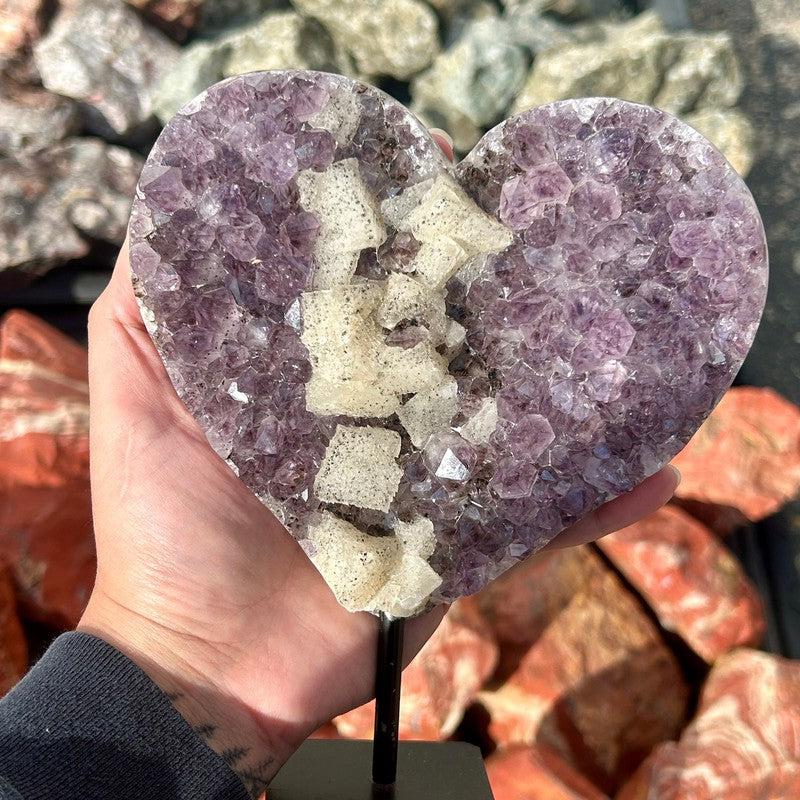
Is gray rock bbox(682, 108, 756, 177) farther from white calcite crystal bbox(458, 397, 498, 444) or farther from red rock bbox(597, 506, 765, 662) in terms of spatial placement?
white calcite crystal bbox(458, 397, 498, 444)

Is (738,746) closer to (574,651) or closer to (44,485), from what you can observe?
(574,651)

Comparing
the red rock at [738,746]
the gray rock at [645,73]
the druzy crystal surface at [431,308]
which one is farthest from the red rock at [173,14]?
the red rock at [738,746]

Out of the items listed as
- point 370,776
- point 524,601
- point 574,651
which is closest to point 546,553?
point 524,601

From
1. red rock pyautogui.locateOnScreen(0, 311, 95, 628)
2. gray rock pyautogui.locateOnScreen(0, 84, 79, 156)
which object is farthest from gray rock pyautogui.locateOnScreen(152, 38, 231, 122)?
red rock pyautogui.locateOnScreen(0, 311, 95, 628)

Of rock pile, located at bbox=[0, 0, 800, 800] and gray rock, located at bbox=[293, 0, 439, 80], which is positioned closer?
rock pile, located at bbox=[0, 0, 800, 800]

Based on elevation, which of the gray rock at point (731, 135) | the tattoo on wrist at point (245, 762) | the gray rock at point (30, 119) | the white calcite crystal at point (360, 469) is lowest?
the tattoo on wrist at point (245, 762)

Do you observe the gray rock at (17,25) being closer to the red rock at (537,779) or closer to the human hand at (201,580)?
the human hand at (201,580)

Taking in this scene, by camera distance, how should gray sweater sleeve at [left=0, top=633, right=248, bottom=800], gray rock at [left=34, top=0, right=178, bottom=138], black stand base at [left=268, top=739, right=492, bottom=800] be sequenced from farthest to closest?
1. gray rock at [left=34, top=0, right=178, bottom=138]
2. black stand base at [left=268, top=739, right=492, bottom=800]
3. gray sweater sleeve at [left=0, top=633, right=248, bottom=800]
